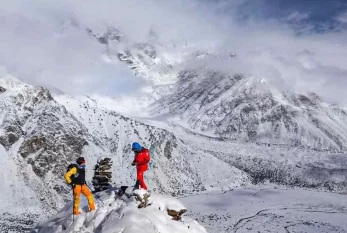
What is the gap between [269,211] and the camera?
105625 mm

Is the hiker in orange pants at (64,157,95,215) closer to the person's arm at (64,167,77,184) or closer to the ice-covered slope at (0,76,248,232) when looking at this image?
the person's arm at (64,167,77,184)

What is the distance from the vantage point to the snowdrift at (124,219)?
17391 millimetres

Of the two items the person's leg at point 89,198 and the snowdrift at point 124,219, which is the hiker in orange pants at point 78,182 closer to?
the person's leg at point 89,198

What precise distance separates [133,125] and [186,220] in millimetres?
128325

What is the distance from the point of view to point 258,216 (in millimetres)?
99062

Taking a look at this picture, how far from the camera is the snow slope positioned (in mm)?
90188

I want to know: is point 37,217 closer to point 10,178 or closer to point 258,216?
point 10,178

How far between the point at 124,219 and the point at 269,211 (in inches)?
3686

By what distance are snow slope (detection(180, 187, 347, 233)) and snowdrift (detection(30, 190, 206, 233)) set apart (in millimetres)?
64224

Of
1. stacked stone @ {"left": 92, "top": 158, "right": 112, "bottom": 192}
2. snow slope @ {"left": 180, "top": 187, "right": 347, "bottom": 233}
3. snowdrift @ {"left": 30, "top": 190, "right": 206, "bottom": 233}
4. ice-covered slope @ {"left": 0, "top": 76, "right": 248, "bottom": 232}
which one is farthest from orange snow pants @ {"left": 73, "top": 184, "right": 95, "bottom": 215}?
snow slope @ {"left": 180, "top": 187, "right": 347, "bottom": 233}

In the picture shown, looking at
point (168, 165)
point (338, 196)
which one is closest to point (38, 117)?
point (168, 165)

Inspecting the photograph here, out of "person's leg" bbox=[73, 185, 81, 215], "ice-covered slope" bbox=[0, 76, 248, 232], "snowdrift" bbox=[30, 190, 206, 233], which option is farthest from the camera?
"ice-covered slope" bbox=[0, 76, 248, 232]

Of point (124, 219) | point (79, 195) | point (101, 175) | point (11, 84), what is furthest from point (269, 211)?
point (124, 219)

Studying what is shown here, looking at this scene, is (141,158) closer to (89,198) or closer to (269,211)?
(89,198)
